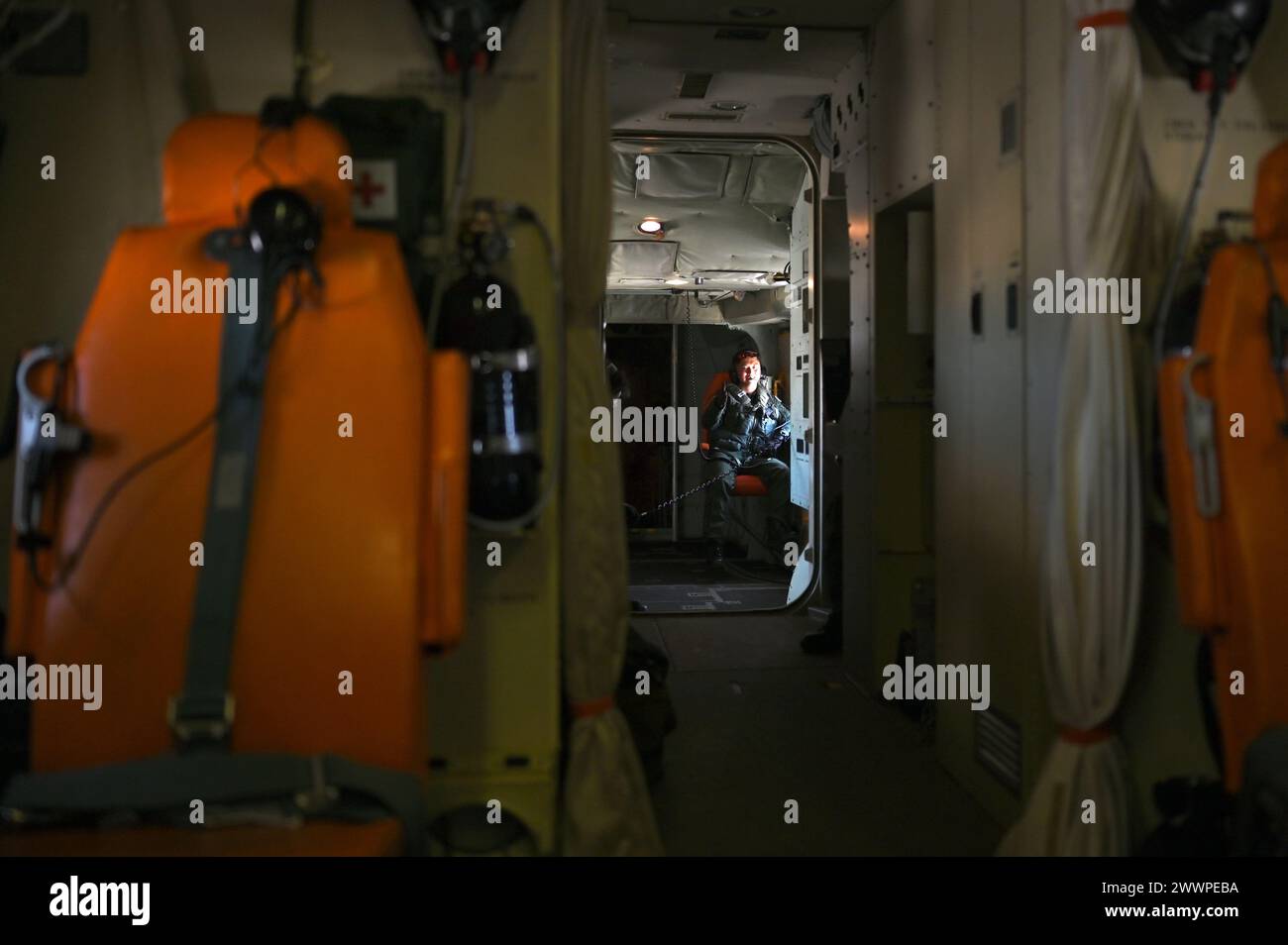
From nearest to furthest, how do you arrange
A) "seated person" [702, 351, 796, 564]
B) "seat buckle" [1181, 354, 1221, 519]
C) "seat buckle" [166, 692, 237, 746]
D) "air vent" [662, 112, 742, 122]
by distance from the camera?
"seat buckle" [166, 692, 237, 746] < "seat buckle" [1181, 354, 1221, 519] < "air vent" [662, 112, 742, 122] < "seated person" [702, 351, 796, 564]

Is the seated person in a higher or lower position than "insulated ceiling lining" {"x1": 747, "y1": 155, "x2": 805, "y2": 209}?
lower

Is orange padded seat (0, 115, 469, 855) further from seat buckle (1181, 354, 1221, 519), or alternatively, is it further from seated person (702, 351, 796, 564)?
seated person (702, 351, 796, 564)

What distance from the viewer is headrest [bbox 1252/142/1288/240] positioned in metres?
2.04

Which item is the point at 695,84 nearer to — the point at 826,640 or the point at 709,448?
the point at 826,640

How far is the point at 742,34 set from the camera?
421 cm

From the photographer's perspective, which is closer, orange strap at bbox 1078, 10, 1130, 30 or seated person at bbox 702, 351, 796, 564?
orange strap at bbox 1078, 10, 1130, 30

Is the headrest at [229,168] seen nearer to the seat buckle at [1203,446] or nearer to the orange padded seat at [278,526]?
the orange padded seat at [278,526]

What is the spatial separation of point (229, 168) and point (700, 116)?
4.04m

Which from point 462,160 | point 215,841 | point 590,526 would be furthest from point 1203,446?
point 215,841

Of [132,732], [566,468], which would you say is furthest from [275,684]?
[566,468]

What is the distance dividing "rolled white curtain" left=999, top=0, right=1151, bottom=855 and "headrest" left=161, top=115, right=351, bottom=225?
1782 mm

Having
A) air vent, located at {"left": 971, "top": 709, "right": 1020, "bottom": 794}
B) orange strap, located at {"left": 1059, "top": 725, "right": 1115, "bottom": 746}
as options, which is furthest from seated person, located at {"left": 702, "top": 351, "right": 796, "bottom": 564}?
orange strap, located at {"left": 1059, "top": 725, "right": 1115, "bottom": 746}
